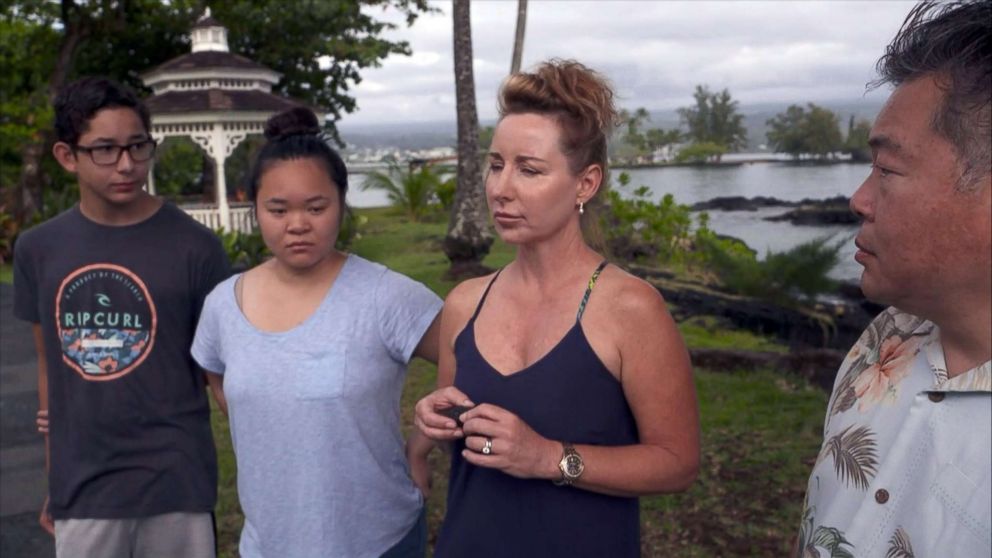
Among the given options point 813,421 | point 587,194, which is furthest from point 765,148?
point 587,194

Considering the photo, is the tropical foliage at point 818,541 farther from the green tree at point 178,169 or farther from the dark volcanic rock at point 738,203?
the green tree at point 178,169

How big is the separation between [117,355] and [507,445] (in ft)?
4.85

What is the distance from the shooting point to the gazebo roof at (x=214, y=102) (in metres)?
14.7

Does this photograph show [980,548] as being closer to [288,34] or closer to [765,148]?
[765,148]

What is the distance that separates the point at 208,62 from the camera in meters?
15.1

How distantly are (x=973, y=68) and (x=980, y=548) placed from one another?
0.79 metres

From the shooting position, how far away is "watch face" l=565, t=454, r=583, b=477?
2131mm

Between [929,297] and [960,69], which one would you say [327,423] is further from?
[960,69]

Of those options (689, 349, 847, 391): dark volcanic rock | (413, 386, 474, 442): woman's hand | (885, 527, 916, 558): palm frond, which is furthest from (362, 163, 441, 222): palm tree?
(885, 527, 916, 558): palm frond

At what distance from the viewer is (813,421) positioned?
5.94 m

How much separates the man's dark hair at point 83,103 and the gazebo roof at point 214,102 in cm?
1178

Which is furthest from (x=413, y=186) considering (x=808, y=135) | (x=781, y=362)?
(x=808, y=135)

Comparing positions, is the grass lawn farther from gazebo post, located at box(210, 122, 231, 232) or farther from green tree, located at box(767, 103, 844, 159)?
gazebo post, located at box(210, 122, 231, 232)

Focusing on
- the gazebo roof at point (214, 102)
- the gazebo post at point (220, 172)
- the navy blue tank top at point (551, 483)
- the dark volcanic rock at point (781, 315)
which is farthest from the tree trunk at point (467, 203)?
the navy blue tank top at point (551, 483)
